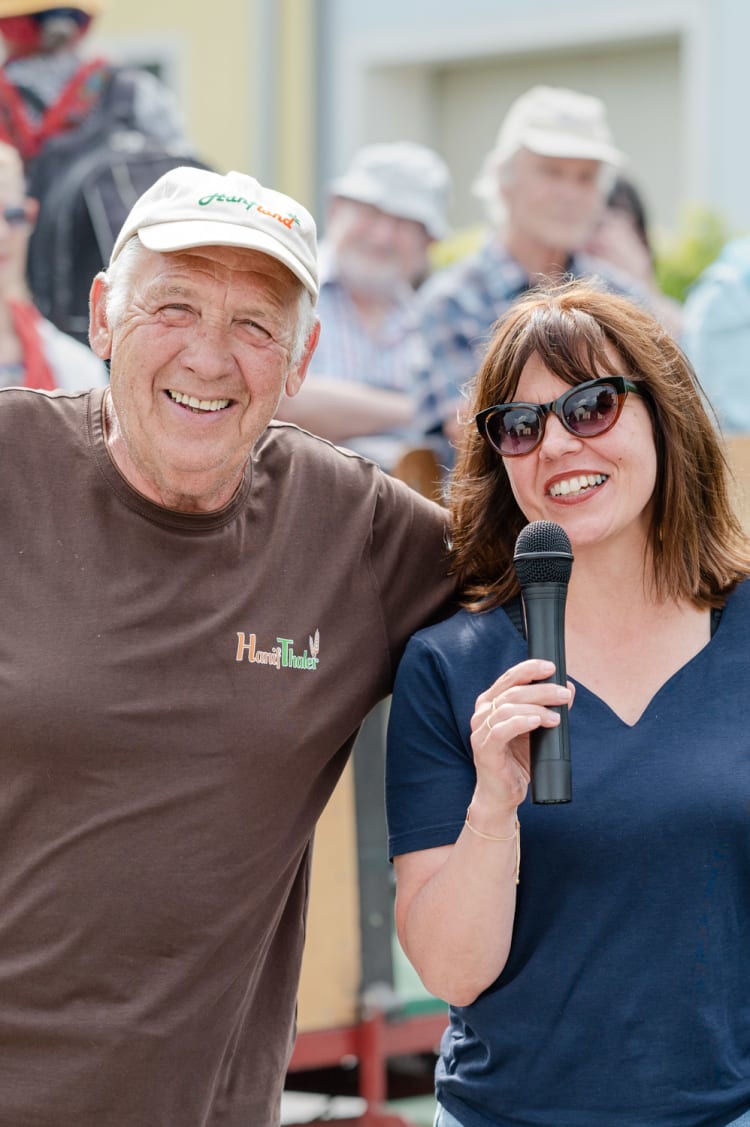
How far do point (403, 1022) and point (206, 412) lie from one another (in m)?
2.32

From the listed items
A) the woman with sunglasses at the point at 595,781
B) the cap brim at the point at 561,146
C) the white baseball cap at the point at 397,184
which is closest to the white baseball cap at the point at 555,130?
the cap brim at the point at 561,146

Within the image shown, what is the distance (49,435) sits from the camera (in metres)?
2.79

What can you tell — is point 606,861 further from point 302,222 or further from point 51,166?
point 51,166

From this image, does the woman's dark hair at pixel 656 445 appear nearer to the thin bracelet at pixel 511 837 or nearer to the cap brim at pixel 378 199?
the thin bracelet at pixel 511 837

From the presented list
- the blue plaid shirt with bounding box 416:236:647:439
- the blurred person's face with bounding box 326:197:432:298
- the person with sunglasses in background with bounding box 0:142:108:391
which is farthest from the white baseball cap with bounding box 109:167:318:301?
the blurred person's face with bounding box 326:197:432:298

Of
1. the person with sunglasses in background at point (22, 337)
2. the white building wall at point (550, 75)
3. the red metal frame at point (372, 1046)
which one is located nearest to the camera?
the red metal frame at point (372, 1046)

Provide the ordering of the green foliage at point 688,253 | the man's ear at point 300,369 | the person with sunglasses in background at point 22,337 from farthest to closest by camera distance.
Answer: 1. the green foliage at point 688,253
2. the person with sunglasses in background at point 22,337
3. the man's ear at point 300,369

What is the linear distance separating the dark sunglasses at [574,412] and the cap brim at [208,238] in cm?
47

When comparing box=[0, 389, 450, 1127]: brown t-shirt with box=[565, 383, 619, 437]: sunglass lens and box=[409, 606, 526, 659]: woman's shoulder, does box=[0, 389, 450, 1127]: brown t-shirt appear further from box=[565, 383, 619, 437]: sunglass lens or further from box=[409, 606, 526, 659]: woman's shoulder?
box=[565, 383, 619, 437]: sunglass lens

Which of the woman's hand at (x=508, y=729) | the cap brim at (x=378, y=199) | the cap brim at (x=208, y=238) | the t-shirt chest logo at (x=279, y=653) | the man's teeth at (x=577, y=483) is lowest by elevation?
the woman's hand at (x=508, y=729)

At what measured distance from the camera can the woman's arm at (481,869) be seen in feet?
7.78

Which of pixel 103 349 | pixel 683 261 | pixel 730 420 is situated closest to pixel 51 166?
pixel 730 420

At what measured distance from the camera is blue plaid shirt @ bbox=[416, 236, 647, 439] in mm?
5352

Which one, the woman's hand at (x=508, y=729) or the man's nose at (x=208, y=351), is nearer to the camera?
the woman's hand at (x=508, y=729)
